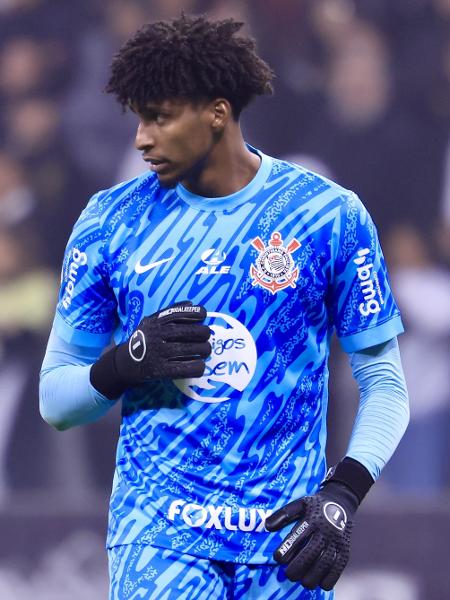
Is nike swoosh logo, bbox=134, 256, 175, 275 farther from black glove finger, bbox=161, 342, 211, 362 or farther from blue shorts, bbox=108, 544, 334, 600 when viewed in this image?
blue shorts, bbox=108, 544, 334, 600

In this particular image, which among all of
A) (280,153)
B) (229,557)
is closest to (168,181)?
(229,557)

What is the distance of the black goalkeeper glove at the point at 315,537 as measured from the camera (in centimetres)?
250

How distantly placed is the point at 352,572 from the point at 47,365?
2.78 meters

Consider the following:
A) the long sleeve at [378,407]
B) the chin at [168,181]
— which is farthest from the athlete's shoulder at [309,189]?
the long sleeve at [378,407]

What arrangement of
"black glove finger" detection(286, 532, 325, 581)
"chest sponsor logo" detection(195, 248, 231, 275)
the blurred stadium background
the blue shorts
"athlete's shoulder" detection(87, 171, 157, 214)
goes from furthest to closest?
the blurred stadium background → "athlete's shoulder" detection(87, 171, 157, 214) → "chest sponsor logo" detection(195, 248, 231, 275) → the blue shorts → "black glove finger" detection(286, 532, 325, 581)

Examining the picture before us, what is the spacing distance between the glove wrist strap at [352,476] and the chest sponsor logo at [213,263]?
486 millimetres

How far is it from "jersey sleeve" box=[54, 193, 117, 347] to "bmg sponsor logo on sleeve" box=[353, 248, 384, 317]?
56 centimetres

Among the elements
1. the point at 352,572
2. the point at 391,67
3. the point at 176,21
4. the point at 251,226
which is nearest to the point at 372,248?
the point at 251,226

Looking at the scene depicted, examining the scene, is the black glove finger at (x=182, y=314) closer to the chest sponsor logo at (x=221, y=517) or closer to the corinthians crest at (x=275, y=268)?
the corinthians crest at (x=275, y=268)

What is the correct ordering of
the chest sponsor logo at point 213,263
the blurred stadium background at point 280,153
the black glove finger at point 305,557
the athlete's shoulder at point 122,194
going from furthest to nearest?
the blurred stadium background at point 280,153
the athlete's shoulder at point 122,194
the chest sponsor logo at point 213,263
the black glove finger at point 305,557

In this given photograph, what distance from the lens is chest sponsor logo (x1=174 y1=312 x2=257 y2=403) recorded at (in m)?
2.68

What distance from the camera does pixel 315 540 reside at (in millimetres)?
2506

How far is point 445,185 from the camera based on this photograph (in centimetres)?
569

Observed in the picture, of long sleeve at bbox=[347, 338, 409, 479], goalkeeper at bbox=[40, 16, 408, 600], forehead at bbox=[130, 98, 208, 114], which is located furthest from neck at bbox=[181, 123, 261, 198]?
long sleeve at bbox=[347, 338, 409, 479]
